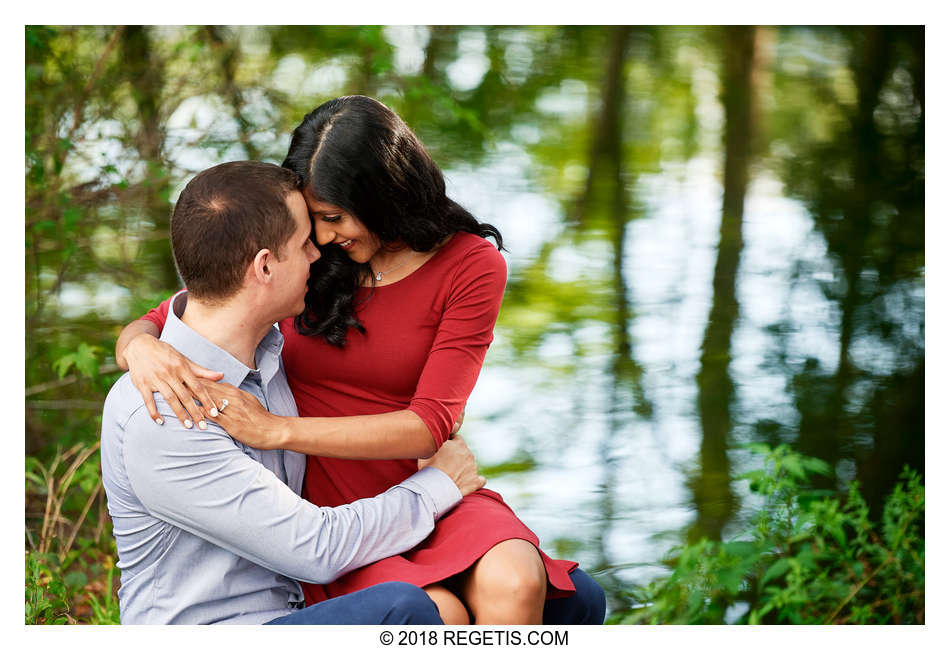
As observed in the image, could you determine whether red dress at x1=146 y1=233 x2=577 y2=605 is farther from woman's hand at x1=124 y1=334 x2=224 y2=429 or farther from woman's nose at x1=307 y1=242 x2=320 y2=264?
woman's hand at x1=124 y1=334 x2=224 y2=429

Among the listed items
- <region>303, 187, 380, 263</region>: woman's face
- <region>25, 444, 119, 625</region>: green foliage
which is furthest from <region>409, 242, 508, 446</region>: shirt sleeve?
<region>25, 444, 119, 625</region>: green foliage

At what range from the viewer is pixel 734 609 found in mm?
3424

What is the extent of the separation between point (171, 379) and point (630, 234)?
276 cm

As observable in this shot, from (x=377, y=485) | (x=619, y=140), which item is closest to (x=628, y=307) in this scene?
(x=619, y=140)

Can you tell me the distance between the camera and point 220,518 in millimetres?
1554

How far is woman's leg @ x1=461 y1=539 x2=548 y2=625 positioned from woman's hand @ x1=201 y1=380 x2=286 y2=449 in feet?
1.54

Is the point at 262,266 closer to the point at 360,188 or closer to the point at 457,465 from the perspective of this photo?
the point at 360,188

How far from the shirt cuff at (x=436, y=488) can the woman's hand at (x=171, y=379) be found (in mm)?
460

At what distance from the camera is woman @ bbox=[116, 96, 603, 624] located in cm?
164

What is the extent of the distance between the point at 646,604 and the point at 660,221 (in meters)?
1.73

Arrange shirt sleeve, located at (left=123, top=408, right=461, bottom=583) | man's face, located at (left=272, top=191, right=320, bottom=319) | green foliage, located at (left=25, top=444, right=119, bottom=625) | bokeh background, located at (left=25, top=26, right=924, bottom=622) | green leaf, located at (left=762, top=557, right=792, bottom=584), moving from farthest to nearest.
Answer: bokeh background, located at (left=25, top=26, right=924, bottom=622)
green leaf, located at (left=762, top=557, right=792, bottom=584)
green foliage, located at (left=25, top=444, right=119, bottom=625)
man's face, located at (left=272, top=191, right=320, bottom=319)
shirt sleeve, located at (left=123, top=408, right=461, bottom=583)
